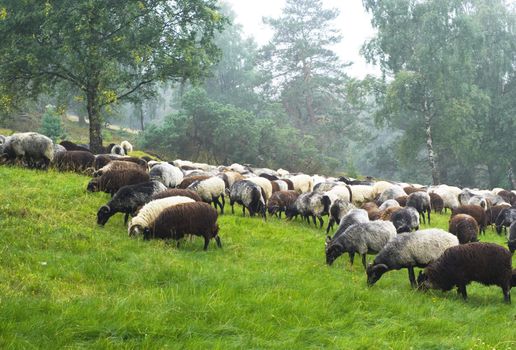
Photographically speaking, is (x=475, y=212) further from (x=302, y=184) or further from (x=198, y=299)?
(x=198, y=299)

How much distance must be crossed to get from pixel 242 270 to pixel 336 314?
1.98 metres

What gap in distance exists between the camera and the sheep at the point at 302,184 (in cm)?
2020

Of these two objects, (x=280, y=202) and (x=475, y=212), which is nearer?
(x=475, y=212)

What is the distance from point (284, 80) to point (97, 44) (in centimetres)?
3892

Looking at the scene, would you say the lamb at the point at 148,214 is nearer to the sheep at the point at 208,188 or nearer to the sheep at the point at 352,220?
the sheep at the point at 208,188

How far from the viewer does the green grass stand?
16.6 feet

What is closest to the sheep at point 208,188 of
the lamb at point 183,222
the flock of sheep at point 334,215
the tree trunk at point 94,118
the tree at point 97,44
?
the flock of sheep at point 334,215

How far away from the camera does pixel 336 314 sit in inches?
254

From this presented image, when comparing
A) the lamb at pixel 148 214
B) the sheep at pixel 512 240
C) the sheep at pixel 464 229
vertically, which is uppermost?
the lamb at pixel 148 214

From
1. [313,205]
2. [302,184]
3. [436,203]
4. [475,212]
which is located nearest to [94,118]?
[302,184]

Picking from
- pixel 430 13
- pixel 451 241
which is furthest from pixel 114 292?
pixel 430 13

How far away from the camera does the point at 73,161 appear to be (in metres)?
16.4

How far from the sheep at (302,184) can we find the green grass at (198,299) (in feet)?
32.7

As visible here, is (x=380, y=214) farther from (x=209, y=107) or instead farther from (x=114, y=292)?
(x=209, y=107)
